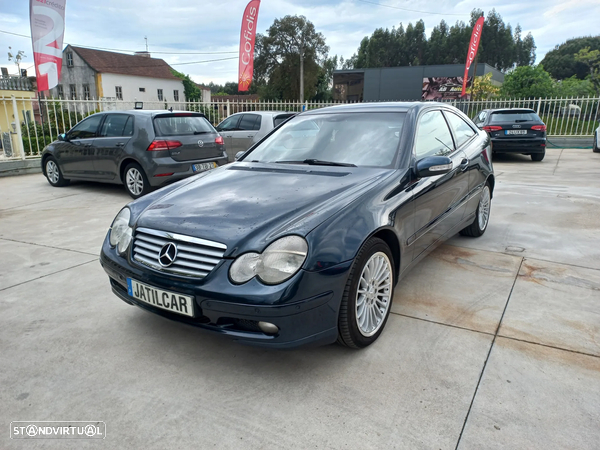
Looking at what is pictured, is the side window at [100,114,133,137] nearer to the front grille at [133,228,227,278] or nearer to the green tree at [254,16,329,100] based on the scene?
the front grille at [133,228,227,278]

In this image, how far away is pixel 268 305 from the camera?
2.02 meters

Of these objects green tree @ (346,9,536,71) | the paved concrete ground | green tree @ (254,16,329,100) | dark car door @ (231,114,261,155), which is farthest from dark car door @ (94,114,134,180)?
green tree @ (346,9,536,71)

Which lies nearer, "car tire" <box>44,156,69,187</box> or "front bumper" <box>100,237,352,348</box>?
"front bumper" <box>100,237,352,348</box>

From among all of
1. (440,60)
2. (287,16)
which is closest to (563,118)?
(287,16)

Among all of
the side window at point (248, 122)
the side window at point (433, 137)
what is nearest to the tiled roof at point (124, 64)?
the side window at point (248, 122)

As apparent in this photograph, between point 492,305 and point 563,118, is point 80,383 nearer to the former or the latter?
point 492,305

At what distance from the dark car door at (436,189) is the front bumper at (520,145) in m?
8.53

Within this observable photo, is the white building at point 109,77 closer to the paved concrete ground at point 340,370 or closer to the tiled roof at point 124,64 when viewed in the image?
the tiled roof at point 124,64

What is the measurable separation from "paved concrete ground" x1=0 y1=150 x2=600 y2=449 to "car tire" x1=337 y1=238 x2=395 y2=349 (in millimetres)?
130

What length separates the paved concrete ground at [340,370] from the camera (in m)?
1.91

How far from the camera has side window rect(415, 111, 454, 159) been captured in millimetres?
3270

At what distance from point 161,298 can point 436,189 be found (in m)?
2.17

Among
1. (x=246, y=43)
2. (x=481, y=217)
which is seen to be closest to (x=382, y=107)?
(x=481, y=217)

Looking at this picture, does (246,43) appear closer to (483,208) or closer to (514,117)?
(514,117)
